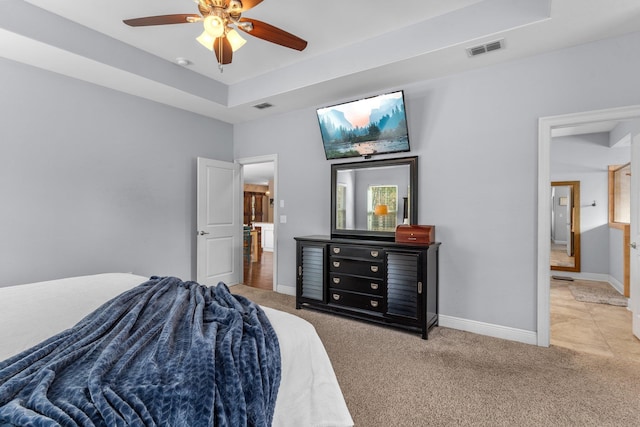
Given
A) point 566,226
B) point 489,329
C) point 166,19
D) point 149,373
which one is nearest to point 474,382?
point 489,329

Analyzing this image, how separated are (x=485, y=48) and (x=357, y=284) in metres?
2.57

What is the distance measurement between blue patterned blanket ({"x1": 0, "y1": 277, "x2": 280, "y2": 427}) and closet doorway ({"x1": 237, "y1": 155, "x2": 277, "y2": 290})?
3.33m

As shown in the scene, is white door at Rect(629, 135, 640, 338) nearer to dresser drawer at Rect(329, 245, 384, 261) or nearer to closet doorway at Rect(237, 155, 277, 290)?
dresser drawer at Rect(329, 245, 384, 261)

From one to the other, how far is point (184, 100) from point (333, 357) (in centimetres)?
358

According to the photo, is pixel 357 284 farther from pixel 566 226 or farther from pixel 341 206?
pixel 566 226

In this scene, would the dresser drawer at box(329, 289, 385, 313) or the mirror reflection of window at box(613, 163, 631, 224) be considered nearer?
the dresser drawer at box(329, 289, 385, 313)

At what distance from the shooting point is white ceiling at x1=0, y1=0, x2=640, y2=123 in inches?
101

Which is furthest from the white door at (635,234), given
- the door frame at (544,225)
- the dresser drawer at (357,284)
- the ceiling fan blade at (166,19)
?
the ceiling fan blade at (166,19)

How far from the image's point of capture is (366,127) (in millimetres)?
3729

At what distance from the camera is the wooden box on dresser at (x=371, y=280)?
314cm

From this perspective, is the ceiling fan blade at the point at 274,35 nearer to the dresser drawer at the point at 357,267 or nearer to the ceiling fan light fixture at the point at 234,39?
the ceiling fan light fixture at the point at 234,39

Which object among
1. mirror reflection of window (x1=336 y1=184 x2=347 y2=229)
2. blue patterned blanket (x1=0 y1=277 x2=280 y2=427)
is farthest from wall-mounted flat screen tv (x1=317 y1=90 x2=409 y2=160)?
blue patterned blanket (x1=0 y1=277 x2=280 y2=427)

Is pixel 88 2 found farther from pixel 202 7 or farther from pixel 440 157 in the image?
pixel 440 157

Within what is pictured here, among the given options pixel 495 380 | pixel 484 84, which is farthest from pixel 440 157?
pixel 495 380
